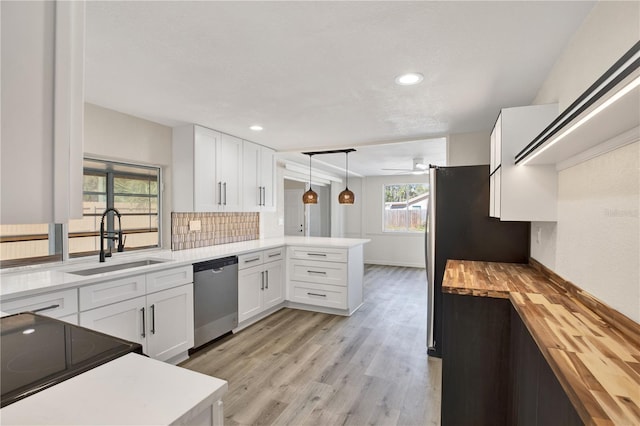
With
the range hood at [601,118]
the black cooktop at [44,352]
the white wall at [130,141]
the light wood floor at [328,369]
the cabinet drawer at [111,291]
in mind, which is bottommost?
the light wood floor at [328,369]

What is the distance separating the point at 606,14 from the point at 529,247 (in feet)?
5.87

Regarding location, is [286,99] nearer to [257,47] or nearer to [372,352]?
[257,47]

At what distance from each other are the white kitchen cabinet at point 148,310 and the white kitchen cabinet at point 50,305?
0.06 meters

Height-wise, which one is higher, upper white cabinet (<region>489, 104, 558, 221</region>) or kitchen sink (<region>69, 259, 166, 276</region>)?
upper white cabinet (<region>489, 104, 558, 221</region>)

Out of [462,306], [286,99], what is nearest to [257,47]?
[286,99]

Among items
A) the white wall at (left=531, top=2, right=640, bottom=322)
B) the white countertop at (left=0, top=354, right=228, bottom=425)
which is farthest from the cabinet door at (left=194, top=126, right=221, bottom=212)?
the white wall at (left=531, top=2, right=640, bottom=322)

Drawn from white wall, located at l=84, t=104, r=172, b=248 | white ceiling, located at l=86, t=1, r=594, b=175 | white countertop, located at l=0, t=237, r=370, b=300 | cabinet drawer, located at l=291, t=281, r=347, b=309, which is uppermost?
white ceiling, located at l=86, t=1, r=594, b=175

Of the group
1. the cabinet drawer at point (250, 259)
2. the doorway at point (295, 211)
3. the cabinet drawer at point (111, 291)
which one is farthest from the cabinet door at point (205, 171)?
the doorway at point (295, 211)

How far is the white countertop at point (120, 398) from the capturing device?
2.18ft

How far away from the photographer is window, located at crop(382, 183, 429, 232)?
7.58 meters

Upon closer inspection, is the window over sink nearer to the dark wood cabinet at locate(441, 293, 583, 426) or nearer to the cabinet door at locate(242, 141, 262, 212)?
the cabinet door at locate(242, 141, 262, 212)

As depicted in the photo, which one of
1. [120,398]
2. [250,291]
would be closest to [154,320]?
[250,291]

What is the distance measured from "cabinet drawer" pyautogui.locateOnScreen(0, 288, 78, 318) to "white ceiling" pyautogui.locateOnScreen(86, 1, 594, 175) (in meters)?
1.42

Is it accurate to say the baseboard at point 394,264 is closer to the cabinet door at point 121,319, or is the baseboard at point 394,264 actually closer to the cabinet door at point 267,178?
the cabinet door at point 267,178
